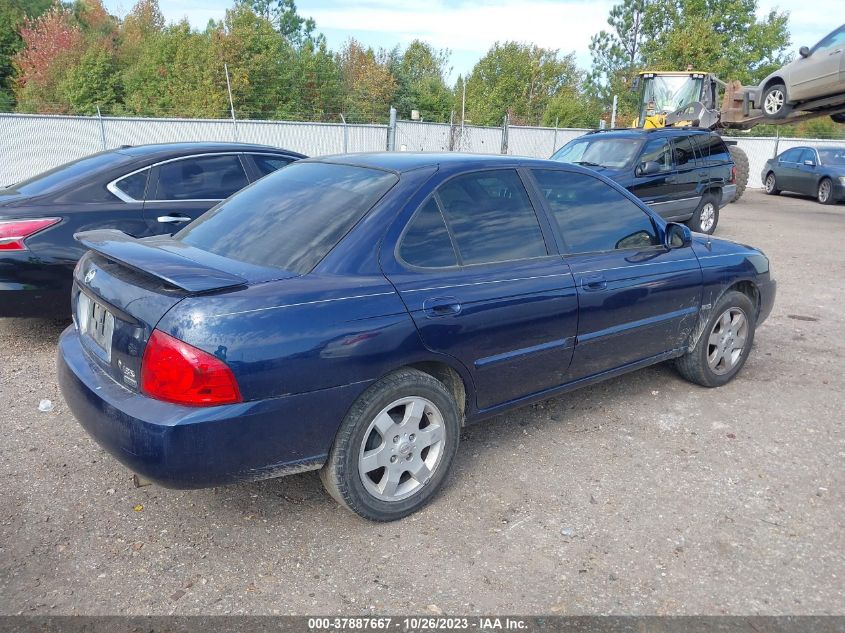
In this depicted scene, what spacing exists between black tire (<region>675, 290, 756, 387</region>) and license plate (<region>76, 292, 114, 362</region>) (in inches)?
141

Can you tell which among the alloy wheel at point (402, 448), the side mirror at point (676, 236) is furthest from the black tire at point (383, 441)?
the side mirror at point (676, 236)

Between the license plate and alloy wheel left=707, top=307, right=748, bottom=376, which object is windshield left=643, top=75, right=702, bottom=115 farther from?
the license plate

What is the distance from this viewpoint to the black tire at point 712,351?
185 inches

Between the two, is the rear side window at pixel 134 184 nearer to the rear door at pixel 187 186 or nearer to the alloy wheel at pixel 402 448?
the rear door at pixel 187 186

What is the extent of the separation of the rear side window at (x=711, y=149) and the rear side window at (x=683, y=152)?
1.07ft

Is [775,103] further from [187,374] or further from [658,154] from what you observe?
[187,374]

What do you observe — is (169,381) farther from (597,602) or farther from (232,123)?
(232,123)

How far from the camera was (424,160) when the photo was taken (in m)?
3.59

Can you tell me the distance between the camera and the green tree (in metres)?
47.9

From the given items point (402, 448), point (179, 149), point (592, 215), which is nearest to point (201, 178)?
point (179, 149)

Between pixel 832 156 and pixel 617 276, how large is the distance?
18992 millimetres

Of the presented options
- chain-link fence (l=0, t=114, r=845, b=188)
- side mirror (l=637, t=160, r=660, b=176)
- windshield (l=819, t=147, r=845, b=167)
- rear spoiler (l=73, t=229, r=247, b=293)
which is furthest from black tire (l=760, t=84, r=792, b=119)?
rear spoiler (l=73, t=229, r=247, b=293)

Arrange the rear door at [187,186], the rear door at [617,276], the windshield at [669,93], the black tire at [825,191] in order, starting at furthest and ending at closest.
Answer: the black tire at [825,191]
the windshield at [669,93]
the rear door at [187,186]
the rear door at [617,276]

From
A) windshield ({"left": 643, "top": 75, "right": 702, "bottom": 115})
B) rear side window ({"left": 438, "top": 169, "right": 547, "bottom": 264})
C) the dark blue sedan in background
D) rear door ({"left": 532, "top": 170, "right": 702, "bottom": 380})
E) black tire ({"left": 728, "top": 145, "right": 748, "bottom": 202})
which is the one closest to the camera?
rear side window ({"left": 438, "top": 169, "right": 547, "bottom": 264})
